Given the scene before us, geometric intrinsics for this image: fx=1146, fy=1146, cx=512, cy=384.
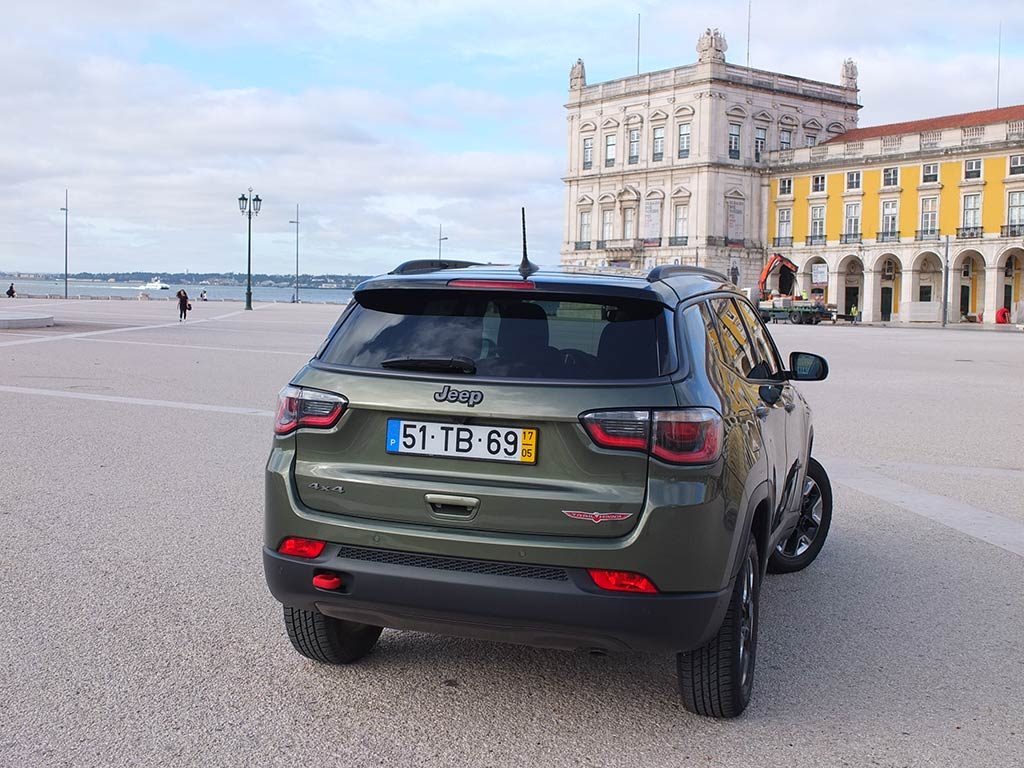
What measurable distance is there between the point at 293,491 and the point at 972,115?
265ft

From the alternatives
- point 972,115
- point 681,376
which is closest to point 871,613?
point 681,376

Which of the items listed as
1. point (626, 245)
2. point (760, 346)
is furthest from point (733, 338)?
point (626, 245)

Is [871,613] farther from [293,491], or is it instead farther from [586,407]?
[293,491]

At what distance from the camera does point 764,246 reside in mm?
84875

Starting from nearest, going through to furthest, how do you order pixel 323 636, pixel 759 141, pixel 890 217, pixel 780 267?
pixel 323 636, pixel 780 267, pixel 890 217, pixel 759 141

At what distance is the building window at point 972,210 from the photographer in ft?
234

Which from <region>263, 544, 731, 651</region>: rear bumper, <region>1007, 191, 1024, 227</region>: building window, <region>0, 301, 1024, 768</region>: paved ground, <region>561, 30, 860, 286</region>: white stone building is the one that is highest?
<region>561, 30, 860, 286</region>: white stone building

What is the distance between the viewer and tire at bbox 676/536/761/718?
385 cm

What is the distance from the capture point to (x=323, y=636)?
167 inches

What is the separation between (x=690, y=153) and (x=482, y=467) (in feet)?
276

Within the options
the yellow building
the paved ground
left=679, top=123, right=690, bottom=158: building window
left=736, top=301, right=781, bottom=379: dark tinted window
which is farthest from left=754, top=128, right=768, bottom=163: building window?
left=736, top=301, right=781, bottom=379: dark tinted window

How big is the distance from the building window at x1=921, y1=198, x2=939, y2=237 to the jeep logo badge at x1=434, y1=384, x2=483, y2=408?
75488mm

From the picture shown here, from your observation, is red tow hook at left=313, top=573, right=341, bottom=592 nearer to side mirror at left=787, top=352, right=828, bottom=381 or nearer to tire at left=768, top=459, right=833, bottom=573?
side mirror at left=787, top=352, right=828, bottom=381

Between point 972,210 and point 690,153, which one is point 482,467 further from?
point 690,153
